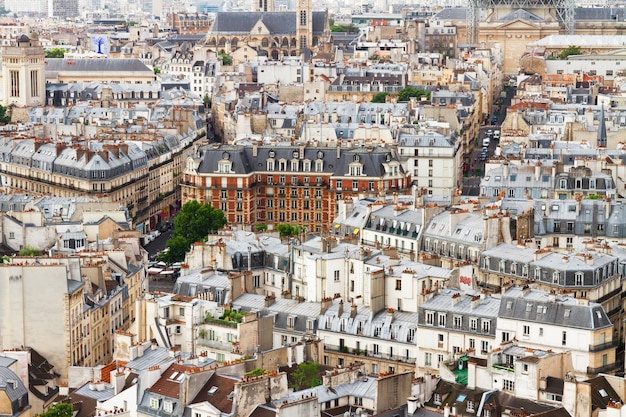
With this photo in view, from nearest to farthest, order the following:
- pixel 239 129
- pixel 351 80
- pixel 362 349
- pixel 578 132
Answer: pixel 362 349
pixel 578 132
pixel 239 129
pixel 351 80

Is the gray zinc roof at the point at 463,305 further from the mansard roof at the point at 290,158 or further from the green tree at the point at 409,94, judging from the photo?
the green tree at the point at 409,94

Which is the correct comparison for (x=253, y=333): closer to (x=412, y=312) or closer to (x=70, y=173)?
(x=412, y=312)

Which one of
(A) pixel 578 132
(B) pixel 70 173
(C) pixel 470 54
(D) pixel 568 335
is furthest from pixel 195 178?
(C) pixel 470 54

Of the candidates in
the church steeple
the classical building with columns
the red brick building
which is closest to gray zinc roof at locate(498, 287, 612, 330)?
the red brick building

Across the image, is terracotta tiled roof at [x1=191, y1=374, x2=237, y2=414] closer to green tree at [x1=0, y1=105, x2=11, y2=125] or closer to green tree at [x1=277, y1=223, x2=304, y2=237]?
green tree at [x1=277, y1=223, x2=304, y2=237]

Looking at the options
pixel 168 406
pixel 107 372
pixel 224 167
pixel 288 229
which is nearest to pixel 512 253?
pixel 107 372

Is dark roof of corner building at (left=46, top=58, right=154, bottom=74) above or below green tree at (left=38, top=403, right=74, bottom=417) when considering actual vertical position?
above
